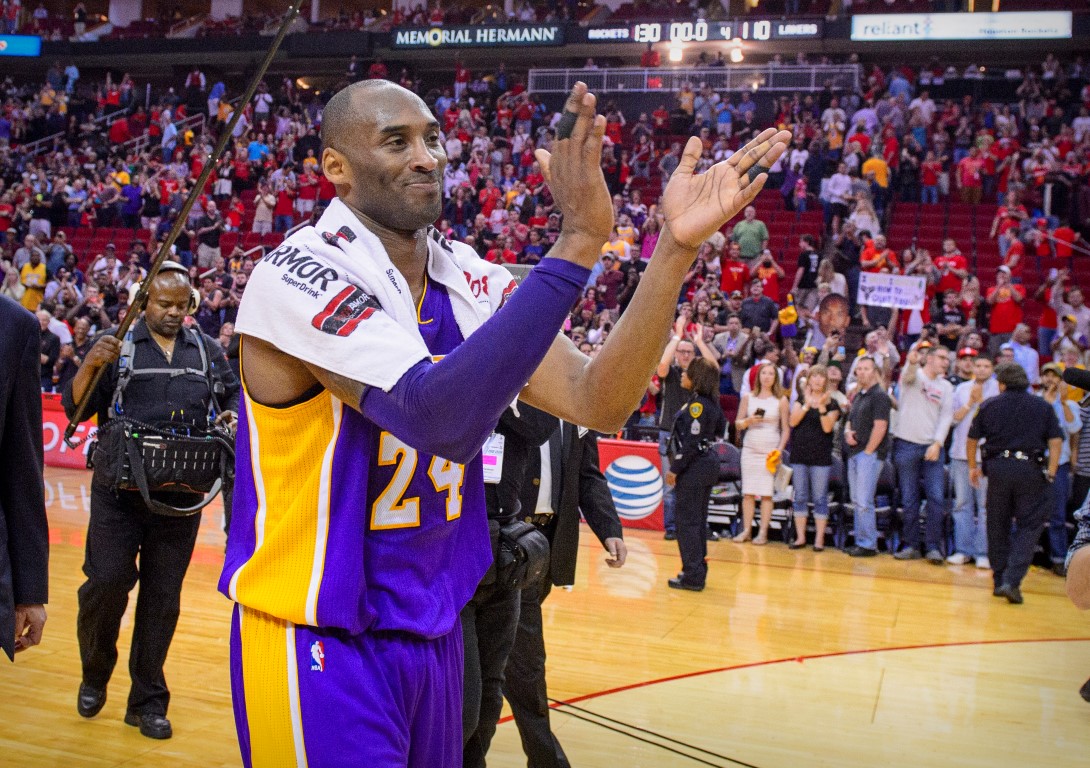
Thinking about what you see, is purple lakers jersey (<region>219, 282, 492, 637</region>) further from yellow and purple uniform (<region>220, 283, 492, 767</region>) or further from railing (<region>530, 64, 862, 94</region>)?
railing (<region>530, 64, 862, 94</region>)

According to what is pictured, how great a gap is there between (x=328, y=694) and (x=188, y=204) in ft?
5.51

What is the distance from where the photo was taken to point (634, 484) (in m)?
12.0

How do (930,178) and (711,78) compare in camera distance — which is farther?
(711,78)

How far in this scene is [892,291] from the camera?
13.8 metres

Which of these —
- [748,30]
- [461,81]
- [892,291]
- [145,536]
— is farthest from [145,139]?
[145,536]

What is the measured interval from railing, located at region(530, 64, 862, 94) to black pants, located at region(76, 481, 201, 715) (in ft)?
58.4

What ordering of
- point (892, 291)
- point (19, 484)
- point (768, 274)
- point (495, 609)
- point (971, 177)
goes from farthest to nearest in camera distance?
point (971, 177) → point (768, 274) → point (892, 291) → point (495, 609) → point (19, 484)

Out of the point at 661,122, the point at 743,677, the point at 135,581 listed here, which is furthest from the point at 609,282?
the point at 135,581

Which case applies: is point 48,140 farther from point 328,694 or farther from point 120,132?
point 328,694

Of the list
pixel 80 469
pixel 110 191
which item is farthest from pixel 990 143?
pixel 110 191

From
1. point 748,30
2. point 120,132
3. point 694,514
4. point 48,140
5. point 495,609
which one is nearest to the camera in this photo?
point 495,609

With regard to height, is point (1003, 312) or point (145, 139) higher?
point (145, 139)

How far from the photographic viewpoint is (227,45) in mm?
29469

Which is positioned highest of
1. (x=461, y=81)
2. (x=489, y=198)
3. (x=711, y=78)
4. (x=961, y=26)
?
(x=961, y=26)
